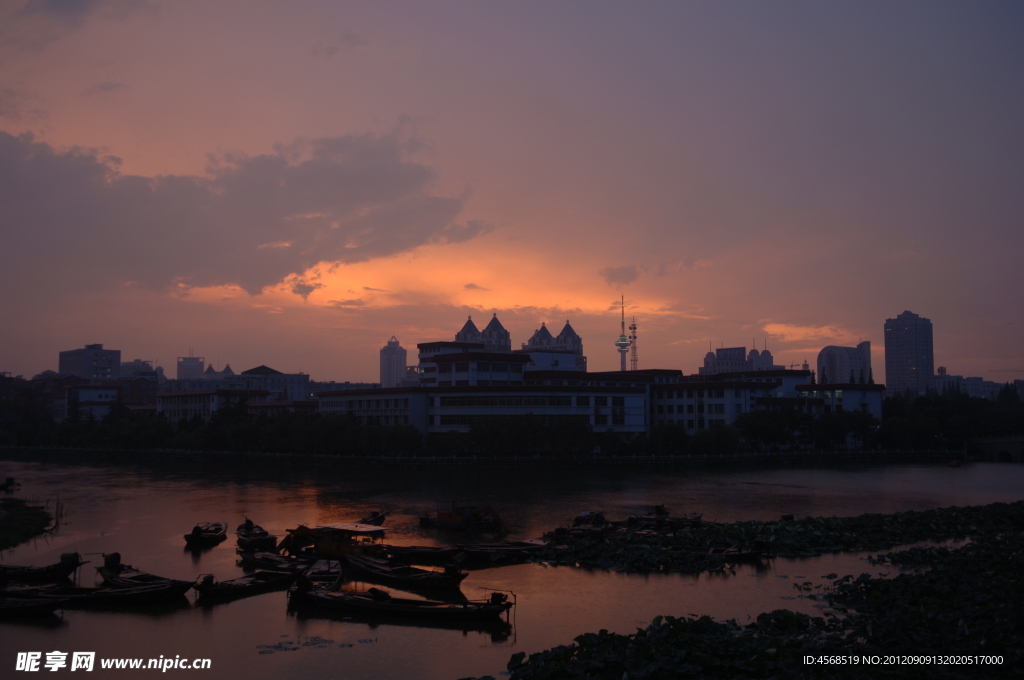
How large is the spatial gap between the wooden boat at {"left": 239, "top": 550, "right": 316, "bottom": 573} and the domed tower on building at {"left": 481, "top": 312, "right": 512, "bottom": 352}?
90219mm

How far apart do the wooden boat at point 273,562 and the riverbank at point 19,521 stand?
41.8 ft

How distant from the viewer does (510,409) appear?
2990 inches

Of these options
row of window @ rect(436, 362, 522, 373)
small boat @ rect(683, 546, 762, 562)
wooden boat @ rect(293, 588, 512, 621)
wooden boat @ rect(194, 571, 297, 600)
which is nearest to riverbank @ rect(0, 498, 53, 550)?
wooden boat @ rect(194, 571, 297, 600)

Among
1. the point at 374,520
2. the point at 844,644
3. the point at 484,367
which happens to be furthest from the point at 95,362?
the point at 844,644

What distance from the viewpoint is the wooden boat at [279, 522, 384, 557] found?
2841cm

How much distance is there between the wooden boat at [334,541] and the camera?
93.2ft

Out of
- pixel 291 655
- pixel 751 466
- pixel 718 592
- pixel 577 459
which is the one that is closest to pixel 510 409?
pixel 577 459

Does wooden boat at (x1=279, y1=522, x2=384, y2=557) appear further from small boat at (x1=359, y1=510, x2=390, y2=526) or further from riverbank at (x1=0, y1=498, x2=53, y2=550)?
riverbank at (x1=0, y1=498, x2=53, y2=550)

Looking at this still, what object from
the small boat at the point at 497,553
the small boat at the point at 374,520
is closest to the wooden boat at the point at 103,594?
the small boat at the point at 497,553

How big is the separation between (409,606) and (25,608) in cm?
1120

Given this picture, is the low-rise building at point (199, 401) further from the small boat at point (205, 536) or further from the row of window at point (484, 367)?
the small boat at point (205, 536)

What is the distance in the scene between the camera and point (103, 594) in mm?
22484

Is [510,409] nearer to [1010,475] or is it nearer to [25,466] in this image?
[1010,475]

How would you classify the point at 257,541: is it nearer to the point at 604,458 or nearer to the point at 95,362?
the point at 604,458
